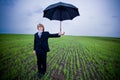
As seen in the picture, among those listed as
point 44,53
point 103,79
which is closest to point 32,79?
point 44,53

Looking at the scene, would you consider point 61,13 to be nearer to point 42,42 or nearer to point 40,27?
point 40,27

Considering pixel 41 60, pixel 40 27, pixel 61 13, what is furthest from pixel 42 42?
pixel 61 13

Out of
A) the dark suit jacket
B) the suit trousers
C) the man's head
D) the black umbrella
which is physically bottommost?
the suit trousers

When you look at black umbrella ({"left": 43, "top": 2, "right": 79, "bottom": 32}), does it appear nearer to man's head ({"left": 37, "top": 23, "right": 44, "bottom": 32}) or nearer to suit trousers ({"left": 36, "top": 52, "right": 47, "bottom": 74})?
man's head ({"left": 37, "top": 23, "right": 44, "bottom": 32})

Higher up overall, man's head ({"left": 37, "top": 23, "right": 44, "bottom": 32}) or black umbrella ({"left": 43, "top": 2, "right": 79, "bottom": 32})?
black umbrella ({"left": 43, "top": 2, "right": 79, "bottom": 32})

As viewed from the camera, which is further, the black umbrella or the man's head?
the black umbrella

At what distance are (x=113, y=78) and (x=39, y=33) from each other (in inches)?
151

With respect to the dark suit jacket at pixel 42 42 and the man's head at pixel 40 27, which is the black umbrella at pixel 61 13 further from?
the dark suit jacket at pixel 42 42

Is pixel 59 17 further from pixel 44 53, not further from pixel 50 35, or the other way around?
pixel 44 53

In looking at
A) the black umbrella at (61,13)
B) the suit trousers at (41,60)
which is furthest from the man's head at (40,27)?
the suit trousers at (41,60)

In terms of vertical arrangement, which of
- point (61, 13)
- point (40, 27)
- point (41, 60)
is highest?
point (61, 13)

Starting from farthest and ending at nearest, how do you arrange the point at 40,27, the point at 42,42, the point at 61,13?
the point at 61,13
the point at 42,42
the point at 40,27

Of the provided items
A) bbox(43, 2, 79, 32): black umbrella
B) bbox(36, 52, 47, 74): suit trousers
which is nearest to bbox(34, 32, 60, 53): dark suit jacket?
bbox(36, 52, 47, 74): suit trousers

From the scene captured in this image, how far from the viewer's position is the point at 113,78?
18.3 ft
